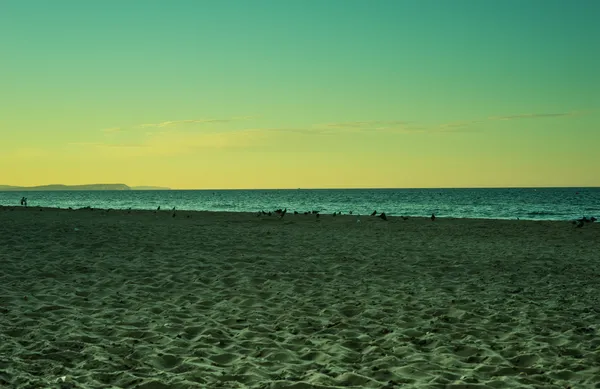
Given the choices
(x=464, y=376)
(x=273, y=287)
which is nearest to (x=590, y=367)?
(x=464, y=376)

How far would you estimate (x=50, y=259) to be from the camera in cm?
1393

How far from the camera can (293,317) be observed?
8.73 meters

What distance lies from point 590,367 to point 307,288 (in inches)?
224

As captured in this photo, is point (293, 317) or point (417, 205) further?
point (417, 205)

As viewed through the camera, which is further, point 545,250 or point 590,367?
point 545,250

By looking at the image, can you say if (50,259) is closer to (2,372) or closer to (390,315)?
(2,372)

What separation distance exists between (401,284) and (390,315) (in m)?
2.76

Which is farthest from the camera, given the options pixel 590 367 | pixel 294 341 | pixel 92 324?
pixel 92 324

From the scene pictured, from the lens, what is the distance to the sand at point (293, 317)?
620cm

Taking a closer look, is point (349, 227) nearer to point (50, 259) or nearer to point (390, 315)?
point (50, 259)

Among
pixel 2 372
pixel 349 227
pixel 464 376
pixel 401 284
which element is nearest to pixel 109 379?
pixel 2 372

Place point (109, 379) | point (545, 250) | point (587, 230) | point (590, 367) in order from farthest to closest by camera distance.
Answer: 1. point (587, 230)
2. point (545, 250)
3. point (590, 367)
4. point (109, 379)

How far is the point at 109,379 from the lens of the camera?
19.7 feet

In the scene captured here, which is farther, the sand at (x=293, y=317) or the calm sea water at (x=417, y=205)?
the calm sea water at (x=417, y=205)
